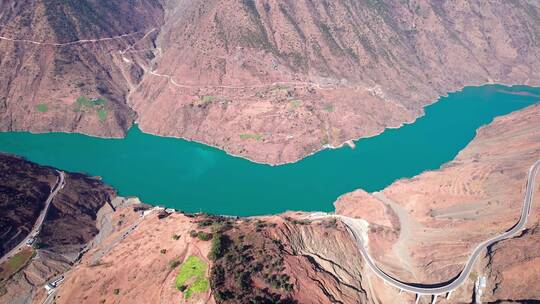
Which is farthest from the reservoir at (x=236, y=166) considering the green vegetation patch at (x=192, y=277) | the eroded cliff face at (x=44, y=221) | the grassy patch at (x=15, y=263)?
the green vegetation patch at (x=192, y=277)

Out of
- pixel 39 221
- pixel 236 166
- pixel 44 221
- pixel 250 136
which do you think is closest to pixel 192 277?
pixel 44 221

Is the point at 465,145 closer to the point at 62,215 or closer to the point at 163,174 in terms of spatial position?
the point at 163,174

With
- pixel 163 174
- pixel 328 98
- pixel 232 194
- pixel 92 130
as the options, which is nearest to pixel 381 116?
pixel 328 98

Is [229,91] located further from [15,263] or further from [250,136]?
[15,263]

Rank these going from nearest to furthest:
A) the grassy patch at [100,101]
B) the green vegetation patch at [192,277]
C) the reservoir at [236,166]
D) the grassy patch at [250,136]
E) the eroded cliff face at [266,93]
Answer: the green vegetation patch at [192,277], the reservoir at [236,166], the grassy patch at [250,136], the eroded cliff face at [266,93], the grassy patch at [100,101]

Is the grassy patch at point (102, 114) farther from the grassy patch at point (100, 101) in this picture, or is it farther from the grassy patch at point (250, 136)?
the grassy patch at point (250, 136)

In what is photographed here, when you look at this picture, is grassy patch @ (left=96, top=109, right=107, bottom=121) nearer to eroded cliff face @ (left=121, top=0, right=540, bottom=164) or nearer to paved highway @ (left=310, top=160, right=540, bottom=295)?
eroded cliff face @ (left=121, top=0, right=540, bottom=164)

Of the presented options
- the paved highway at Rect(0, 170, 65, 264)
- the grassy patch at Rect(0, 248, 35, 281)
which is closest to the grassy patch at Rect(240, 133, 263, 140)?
the paved highway at Rect(0, 170, 65, 264)
